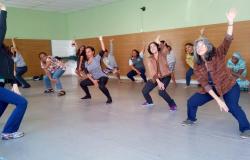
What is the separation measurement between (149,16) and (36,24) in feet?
17.7

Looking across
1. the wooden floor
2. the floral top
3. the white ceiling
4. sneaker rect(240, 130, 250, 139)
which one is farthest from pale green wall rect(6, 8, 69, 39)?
sneaker rect(240, 130, 250, 139)

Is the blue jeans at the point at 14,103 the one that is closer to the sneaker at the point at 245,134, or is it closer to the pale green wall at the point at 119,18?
the sneaker at the point at 245,134

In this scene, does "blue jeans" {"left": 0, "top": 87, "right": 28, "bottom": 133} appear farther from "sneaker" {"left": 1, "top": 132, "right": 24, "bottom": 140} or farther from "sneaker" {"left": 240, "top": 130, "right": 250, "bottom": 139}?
"sneaker" {"left": 240, "top": 130, "right": 250, "bottom": 139}

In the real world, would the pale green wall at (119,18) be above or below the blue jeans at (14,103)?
above

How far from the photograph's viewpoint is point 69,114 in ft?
15.6

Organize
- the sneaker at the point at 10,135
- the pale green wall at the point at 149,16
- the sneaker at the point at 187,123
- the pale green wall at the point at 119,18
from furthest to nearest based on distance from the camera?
the pale green wall at the point at 119,18 → the pale green wall at the point at 149,16 → the sneaker at the point at 187,123 → the sneaker at the point at 10,135

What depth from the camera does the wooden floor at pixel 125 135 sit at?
2783 millimetres

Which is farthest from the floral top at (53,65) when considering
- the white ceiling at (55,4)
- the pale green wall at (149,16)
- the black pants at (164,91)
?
the white ceiling at (55,4)

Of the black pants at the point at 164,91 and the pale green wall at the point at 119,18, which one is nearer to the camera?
the black pants at the point at 164,91

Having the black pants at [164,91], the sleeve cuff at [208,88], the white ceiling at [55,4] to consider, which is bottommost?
the black pants at [164,91]

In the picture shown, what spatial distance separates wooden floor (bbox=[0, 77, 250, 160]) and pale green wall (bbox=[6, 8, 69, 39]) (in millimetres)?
7199

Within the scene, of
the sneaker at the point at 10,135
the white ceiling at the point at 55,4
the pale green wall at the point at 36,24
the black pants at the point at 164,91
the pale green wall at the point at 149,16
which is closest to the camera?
the sneaker at the point at 10,135

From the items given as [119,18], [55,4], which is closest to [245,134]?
[119,18]

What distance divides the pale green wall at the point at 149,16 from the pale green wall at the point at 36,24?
48 cm
